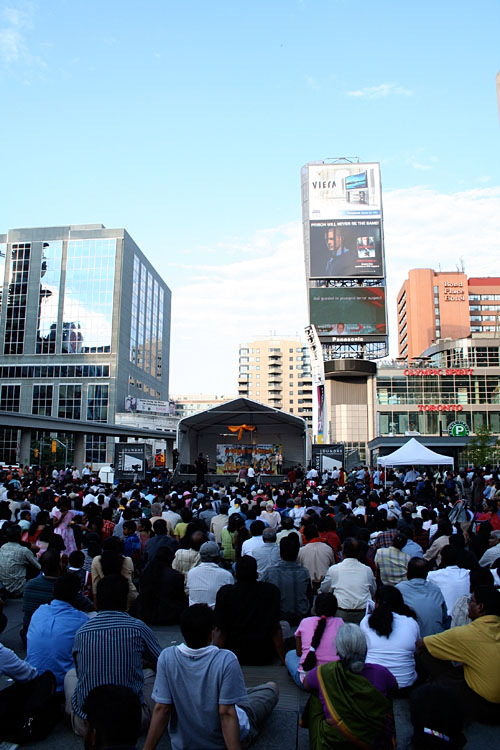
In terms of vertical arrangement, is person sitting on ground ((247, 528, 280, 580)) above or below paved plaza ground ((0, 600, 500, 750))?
above

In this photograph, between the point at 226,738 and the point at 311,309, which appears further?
the point at 311,309

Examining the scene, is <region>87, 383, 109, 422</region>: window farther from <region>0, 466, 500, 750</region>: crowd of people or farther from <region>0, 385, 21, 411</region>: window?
<region>0, 466, 500, 750</region>: crowd of people

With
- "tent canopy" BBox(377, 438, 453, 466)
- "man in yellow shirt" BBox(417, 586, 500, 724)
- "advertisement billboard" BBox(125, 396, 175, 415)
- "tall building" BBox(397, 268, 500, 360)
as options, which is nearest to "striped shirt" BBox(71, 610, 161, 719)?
"man in yellow shirt" BBox(417, 586, 500, 724)

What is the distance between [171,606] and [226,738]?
3.73m

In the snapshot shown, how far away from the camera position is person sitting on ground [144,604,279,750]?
3.09m

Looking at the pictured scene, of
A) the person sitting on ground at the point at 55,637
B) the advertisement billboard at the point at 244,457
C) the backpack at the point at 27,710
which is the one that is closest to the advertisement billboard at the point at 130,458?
the advertisement billboard at the point at 244,457

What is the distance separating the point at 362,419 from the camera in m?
59.3

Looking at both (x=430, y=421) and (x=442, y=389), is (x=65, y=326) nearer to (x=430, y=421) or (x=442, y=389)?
(x=430, y=421)

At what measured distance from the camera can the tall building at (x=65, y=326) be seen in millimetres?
62625

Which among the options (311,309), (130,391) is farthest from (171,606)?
(130,391)

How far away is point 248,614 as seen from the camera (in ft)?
16.2

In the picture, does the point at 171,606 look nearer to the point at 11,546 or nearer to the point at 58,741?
the point at 11,546

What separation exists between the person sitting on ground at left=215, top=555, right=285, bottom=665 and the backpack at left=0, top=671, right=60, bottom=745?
1410 mm

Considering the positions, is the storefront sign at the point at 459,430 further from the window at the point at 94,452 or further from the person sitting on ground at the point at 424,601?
the person sitting on ground at the point at 424,601
